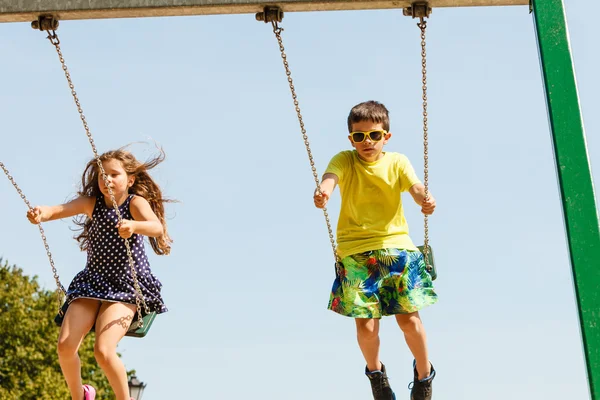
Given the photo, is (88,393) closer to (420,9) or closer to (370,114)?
(370,114)

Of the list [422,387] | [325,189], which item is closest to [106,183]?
[325,189]

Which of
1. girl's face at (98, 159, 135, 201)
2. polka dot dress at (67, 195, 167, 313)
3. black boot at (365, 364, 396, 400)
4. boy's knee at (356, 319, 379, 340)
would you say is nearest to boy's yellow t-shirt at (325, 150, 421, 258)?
boy's knee at (356, 319, 379, 340)

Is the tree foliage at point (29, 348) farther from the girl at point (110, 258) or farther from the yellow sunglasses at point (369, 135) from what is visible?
the yellow sunglasses at point (369, 135)

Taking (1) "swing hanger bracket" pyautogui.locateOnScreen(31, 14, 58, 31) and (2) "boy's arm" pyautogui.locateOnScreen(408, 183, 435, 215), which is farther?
(2) "boy's arm" pyautogui.locateOnScreen(408, 183, 435, 215)

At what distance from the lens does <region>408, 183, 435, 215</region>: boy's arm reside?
6.03 m

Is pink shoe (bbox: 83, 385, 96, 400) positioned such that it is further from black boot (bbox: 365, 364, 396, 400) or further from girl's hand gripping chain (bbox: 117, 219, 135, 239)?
black boot (bbox: 365, 364, 396, 400)

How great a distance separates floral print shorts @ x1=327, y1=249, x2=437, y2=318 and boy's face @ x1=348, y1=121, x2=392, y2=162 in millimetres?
657

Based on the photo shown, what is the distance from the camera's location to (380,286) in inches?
240

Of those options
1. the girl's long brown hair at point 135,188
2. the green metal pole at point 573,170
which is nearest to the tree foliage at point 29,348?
the girl's long brown hair at point 135,188

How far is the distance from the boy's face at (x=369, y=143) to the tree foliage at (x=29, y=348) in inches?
852

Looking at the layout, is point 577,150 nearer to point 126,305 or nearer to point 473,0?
point 473,0

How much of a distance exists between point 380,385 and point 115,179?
2253mm

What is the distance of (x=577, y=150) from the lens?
5.02 metres

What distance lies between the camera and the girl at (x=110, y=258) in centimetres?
611
